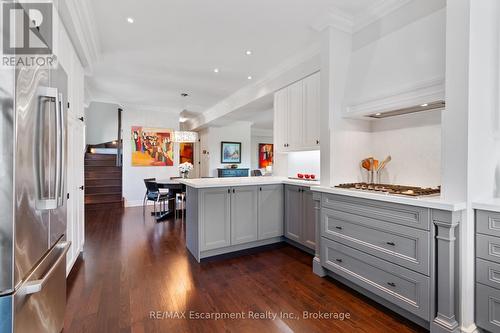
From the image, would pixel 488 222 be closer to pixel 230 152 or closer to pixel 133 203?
pixel 133 203

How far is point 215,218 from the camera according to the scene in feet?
9.95

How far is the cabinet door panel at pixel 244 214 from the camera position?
3156mm

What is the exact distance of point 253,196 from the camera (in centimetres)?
330

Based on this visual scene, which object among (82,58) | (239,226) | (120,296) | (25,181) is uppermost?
(82,58)

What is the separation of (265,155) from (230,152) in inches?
135

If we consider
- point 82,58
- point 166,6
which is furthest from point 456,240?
point 82,58

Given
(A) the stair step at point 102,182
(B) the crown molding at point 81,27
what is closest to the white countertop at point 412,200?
(B) the crown molding at point 81,27

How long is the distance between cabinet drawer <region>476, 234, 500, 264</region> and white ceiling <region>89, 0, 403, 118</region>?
2264mm

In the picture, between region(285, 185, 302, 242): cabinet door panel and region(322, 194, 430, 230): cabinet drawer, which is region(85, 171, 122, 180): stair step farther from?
region(322, 194, 430, 230): cabinet drawer

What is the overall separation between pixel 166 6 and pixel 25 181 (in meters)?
2.13

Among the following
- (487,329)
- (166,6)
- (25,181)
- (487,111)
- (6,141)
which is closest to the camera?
(6,141)

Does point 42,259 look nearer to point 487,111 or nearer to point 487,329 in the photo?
point 487,329

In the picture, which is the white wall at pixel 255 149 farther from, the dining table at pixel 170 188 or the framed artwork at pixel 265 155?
the dining table at pixel 170 188

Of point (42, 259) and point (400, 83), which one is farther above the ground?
point (400, 83)
